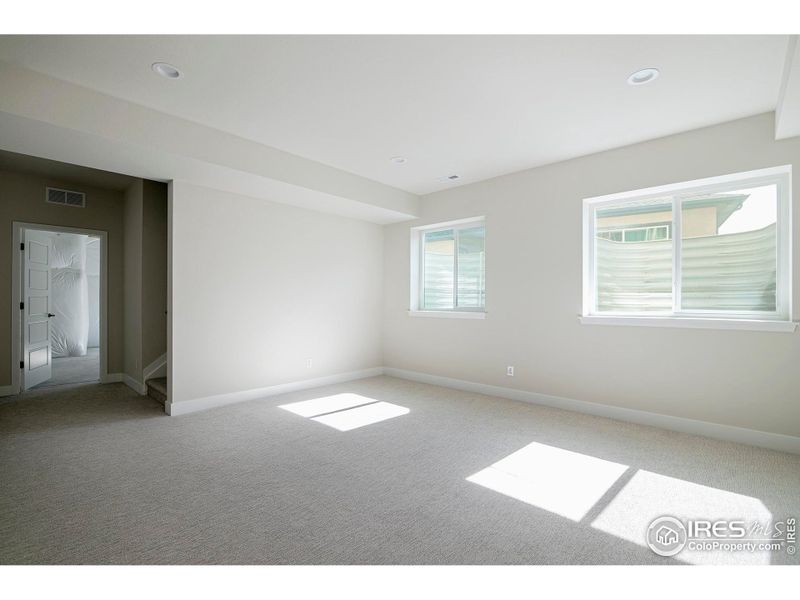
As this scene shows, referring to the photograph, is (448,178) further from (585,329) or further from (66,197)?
(66,197)

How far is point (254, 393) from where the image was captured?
465cm

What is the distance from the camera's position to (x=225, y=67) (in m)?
2.56

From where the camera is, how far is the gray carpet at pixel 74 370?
5642mm

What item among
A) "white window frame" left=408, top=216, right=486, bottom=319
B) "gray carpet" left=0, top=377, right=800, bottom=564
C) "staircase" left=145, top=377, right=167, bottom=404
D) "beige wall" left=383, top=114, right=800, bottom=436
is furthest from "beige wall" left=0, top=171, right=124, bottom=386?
"white window frame" left=408, top=216, right=486, bottom=319

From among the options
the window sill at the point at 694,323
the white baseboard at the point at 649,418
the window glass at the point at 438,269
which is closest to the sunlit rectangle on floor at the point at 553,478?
the white baseboard at the point at 649,418

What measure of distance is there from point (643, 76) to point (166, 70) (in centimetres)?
320

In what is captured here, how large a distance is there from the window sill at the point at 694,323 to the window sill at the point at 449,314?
133 centimetres

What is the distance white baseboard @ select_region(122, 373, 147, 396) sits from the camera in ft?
16.3

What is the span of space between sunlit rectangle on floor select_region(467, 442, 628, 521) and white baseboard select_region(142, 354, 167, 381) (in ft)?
14.6

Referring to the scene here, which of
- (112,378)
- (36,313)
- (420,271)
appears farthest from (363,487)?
(36,313)
